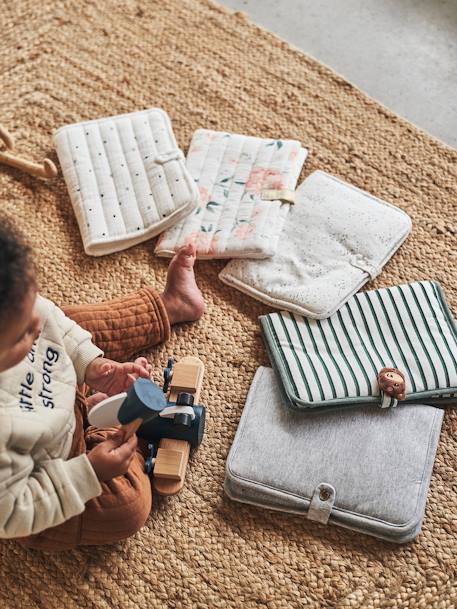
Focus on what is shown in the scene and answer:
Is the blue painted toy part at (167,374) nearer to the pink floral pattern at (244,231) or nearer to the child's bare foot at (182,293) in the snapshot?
the child's bare foot at (182,293)

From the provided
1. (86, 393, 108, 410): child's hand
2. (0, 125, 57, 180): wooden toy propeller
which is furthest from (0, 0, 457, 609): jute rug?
(86, 393, 108, 410): child's hand

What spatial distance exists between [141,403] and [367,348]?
397mm

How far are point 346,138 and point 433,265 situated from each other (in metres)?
0.30

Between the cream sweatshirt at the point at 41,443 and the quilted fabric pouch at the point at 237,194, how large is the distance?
35 centimetres

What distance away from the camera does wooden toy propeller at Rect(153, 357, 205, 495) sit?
0.96m

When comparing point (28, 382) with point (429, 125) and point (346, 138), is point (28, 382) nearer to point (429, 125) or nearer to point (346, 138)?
point (346, 138)

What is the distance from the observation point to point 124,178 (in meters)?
1.23

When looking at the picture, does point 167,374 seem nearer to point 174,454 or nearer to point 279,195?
point 174,454

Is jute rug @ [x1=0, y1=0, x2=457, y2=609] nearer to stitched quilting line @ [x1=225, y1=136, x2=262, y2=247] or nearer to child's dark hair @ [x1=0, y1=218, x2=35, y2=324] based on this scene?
stitched quilting line @ [x1=225, y1=136, x2=262, y2=247]

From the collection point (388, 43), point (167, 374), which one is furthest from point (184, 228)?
point (388, 43)

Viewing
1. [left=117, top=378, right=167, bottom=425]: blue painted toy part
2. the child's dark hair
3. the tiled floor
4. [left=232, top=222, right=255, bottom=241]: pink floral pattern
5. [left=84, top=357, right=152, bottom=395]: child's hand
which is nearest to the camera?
the child's dark hair

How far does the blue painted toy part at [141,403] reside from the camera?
0.81 meters

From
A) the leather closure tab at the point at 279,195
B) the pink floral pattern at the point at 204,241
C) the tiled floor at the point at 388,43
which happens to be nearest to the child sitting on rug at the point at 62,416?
the pink floral pattern at the point at 204,241

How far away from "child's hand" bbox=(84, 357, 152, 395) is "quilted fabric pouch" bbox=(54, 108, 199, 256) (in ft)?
0.99
